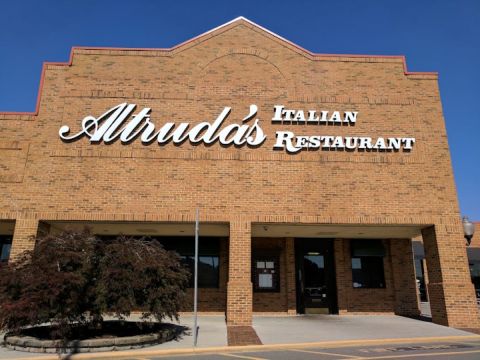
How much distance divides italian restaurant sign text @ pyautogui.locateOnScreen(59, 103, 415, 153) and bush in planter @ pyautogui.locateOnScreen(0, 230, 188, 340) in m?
5.11

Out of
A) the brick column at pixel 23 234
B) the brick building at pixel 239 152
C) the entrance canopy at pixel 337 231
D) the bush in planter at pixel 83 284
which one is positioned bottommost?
the bush in planter at pixel 83 284

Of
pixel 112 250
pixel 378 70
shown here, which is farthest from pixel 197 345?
pixel 378 70

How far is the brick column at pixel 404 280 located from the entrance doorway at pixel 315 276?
2.76m

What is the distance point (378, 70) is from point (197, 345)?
491 inches

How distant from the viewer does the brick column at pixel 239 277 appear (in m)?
13.8

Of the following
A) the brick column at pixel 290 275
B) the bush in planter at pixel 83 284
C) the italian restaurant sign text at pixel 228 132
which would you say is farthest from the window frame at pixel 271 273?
the bush in planter at pixel 83 284

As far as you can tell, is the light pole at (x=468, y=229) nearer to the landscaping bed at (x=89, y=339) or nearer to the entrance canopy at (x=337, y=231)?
the entrance canopy at (x=337, y=231)

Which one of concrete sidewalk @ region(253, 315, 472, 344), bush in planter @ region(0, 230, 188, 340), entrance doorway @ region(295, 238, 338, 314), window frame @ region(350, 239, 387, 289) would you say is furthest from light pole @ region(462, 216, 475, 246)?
bush in planter @ region(0, 230, 188, 340)

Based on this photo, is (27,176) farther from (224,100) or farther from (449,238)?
(449,238)

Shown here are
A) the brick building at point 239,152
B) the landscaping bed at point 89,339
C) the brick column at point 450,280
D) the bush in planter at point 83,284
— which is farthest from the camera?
the brick building at point 239,152

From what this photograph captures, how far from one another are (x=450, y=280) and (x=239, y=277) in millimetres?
7337

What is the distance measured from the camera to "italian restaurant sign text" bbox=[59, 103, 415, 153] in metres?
15.3

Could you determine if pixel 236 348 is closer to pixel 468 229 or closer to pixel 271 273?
pixel 271 273

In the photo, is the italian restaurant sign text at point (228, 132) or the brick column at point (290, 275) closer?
the italian restaurant sign text at point (228, 132)
